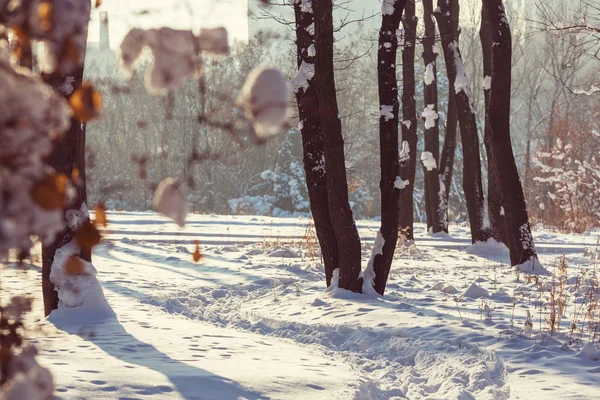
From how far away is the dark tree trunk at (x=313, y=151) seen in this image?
855 centimetres

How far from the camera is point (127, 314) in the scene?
24.3 ft

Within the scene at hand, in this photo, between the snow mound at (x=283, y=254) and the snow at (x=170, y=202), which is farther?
the snow mound at (x=283, y=254)

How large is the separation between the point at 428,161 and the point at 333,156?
8.30 m

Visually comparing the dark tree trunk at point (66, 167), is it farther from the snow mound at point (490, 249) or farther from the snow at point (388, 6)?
the snow mound at point (490, 249)

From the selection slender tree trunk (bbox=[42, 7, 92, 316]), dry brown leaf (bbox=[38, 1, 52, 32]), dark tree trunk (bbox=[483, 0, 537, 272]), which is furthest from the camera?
dark tree trunk (bbox=[483, 0, 537, 272])

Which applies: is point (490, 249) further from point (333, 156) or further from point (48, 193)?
point (48, 193)

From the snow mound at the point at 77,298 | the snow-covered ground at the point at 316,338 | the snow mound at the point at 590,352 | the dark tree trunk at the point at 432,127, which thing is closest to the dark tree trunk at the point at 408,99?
the dark tree trunk at the point at 432,127

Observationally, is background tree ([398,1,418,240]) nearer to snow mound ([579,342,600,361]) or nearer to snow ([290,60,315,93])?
snow ([290,60,315,93])

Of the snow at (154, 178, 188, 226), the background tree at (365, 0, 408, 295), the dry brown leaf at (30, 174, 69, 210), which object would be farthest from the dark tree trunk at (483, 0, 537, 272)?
the dry brown leaf at (30, 174, 69, 210)

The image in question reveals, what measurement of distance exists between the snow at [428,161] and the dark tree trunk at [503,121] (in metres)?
5.60

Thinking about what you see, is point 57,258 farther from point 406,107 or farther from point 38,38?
point 406,107

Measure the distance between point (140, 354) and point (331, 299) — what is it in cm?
351

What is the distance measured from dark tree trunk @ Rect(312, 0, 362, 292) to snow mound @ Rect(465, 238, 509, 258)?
19.1 ft

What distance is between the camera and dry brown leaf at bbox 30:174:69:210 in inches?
44.0
